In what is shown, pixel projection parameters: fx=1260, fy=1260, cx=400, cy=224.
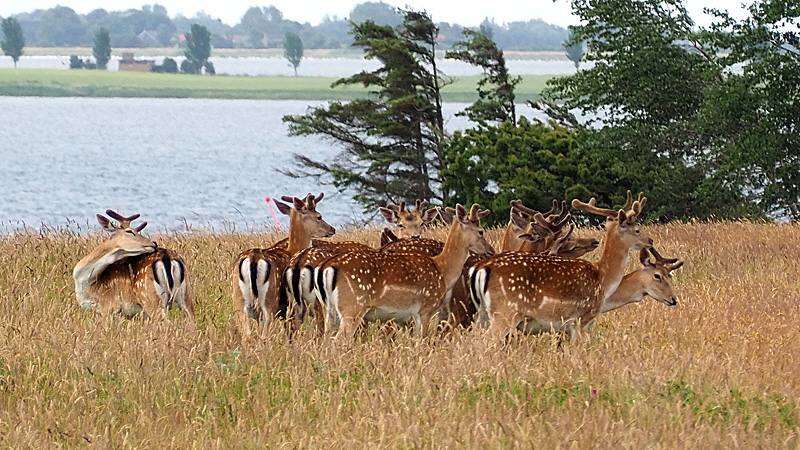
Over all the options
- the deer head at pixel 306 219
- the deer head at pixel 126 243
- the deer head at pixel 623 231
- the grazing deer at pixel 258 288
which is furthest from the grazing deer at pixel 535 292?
the deer head at pixel 126 243

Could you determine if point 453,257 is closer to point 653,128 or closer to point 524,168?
point 653,128

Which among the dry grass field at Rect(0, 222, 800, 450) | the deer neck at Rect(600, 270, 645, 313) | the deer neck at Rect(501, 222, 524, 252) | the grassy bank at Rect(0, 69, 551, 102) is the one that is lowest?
the grassy bank at Rect(0, 69, 551, 102)

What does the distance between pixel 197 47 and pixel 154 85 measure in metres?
8.21

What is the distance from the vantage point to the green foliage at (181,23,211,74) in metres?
164

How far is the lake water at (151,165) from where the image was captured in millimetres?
52000

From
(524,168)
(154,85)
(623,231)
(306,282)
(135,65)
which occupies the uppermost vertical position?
(623,231)

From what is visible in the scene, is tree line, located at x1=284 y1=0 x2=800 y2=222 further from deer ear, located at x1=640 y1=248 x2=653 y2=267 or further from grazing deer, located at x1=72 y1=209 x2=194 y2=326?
grazing deer, located at x1=72 y1=209 x2=194 y2=326

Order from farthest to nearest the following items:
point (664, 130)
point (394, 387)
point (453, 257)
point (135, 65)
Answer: point (135, 65), point (664, 130), point (453, 257), point (394, 387)

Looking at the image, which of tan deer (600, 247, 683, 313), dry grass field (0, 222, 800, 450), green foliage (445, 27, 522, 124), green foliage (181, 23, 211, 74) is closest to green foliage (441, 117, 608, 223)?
green foliage (445, 27, 522, 124)

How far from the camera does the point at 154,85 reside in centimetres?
16012

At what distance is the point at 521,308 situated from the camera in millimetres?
8766

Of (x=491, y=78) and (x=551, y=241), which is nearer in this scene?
(x=551, y=241)

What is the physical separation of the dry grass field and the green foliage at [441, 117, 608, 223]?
1676 centimetres

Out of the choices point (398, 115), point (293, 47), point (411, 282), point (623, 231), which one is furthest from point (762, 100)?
point (293, 47)
